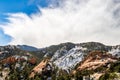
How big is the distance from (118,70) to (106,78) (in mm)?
14997

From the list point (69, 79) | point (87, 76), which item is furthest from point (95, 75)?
point (69, 79)

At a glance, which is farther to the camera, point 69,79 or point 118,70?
point 69,79

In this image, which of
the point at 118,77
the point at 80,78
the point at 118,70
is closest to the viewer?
the point at 118,77

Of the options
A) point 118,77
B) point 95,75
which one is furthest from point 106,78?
point 95,75

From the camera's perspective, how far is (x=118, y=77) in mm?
157000

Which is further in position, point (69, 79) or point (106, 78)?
point (69, 79)

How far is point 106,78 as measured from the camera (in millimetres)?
164375

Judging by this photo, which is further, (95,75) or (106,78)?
(95,75)

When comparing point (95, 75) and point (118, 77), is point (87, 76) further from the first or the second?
point (118, 77)

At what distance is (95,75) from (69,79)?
65.9 ft

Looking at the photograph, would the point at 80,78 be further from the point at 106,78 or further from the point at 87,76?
the point at 106,78

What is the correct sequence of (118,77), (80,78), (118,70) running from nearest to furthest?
(118,77) < (118,70) < (80,78)

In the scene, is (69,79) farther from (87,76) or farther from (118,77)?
(118,77)

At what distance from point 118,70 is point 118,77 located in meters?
18.5
